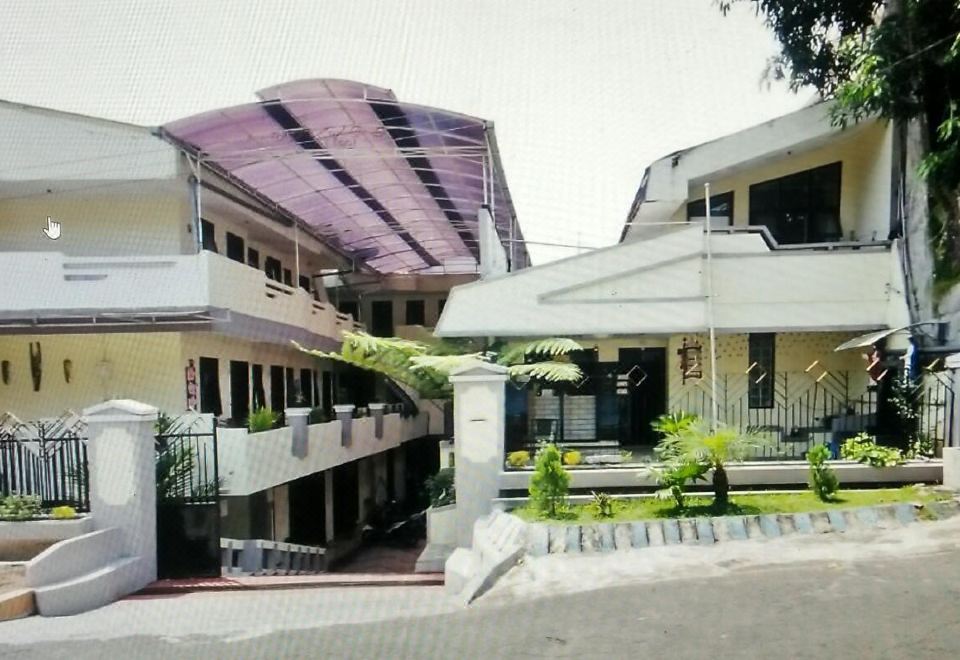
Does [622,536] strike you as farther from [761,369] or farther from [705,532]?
[761,369]

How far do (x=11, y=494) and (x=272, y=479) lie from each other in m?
3.68

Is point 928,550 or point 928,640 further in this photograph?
point 928,550

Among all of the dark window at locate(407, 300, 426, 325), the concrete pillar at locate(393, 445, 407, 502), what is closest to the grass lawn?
the concrete pillar at locate(393, 445, 407, 502)

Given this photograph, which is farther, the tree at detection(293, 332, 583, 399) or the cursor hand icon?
the cursor hand icon

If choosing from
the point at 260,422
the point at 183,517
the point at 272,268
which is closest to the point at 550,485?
the point at 183,517

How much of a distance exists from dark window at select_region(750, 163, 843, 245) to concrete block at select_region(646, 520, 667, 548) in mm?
8709

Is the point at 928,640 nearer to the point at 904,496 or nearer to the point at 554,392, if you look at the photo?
the point at 904,496

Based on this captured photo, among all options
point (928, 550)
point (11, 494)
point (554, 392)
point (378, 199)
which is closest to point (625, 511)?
point (928, 550)

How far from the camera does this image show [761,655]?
420cm

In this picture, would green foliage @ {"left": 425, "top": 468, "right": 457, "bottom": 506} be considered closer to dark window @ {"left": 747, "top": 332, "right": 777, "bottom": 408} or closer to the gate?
the gate

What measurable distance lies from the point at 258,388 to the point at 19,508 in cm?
778

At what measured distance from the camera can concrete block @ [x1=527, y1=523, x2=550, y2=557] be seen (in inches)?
266

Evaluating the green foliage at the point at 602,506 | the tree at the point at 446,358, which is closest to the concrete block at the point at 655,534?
the green foliage at the point at 602,506

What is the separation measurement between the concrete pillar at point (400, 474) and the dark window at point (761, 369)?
42.7ft
